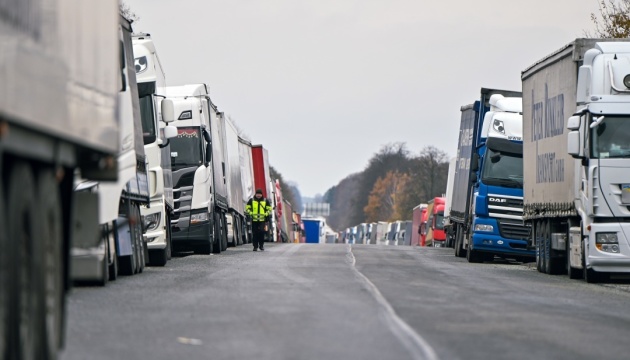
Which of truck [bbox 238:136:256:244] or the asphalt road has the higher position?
truck [bbox 238:136:256:244]

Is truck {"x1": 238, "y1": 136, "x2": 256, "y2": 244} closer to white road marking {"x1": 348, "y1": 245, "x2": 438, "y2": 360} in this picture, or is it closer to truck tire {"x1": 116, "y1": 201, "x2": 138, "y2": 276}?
truck tire {"x1": 116, "y1": 201, "x2": 138, "y2": 276}

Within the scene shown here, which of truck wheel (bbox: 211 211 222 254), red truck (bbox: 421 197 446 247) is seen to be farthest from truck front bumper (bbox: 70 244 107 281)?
red truck (bbox: 421 197 446 247)

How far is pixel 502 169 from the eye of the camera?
33438mm

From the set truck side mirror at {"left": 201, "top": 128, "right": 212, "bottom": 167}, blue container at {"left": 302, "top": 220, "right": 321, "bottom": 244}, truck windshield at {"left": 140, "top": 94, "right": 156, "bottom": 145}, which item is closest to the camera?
truck windshield at {"left": 140, "top": 94, "right": 156, "bottom": 145}

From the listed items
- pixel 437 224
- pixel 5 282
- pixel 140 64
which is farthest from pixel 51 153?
pixel 437 224

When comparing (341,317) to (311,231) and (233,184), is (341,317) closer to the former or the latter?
(233,184)

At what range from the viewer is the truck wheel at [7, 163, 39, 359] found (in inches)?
327

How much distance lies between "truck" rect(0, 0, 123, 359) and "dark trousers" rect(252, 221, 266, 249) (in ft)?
91.8

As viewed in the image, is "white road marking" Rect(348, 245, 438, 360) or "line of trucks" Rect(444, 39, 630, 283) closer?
"white road marking" Rect(348, 245, 438, 360)

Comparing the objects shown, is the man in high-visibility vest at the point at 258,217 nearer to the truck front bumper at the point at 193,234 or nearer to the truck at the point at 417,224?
the truck front bumper at the point at 193,234

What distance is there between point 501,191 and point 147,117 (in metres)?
10.6

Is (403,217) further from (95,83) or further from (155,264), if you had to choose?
(95,83)

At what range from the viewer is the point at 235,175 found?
46.2m

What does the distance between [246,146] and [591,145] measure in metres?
32.5
